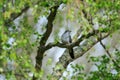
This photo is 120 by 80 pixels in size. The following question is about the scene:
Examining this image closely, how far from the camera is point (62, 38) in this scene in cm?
624

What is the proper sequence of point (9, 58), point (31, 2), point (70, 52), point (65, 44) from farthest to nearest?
point (70, 52), point (65, 44), point (31, 2), point (9, 58)

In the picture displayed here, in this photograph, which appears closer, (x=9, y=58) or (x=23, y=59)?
(x=9, y=58)

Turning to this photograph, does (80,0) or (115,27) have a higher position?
(80,0)

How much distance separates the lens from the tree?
3.56 meters

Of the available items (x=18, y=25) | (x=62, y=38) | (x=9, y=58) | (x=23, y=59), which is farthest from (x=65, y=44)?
(x=9, y=58)

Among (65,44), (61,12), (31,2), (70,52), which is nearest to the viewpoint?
(31,2)

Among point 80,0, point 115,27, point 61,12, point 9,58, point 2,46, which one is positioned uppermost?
point 61,12

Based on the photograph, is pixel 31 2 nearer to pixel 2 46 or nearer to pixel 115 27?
pixel 2 46

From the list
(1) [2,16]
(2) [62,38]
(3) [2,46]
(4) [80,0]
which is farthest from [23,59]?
(2) [62,38]

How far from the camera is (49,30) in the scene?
5855mm

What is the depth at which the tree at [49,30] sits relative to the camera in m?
3.56

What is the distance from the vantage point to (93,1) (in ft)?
17.1

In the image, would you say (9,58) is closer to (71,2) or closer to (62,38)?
(71,2)

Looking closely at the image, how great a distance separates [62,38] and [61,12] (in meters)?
0.58
